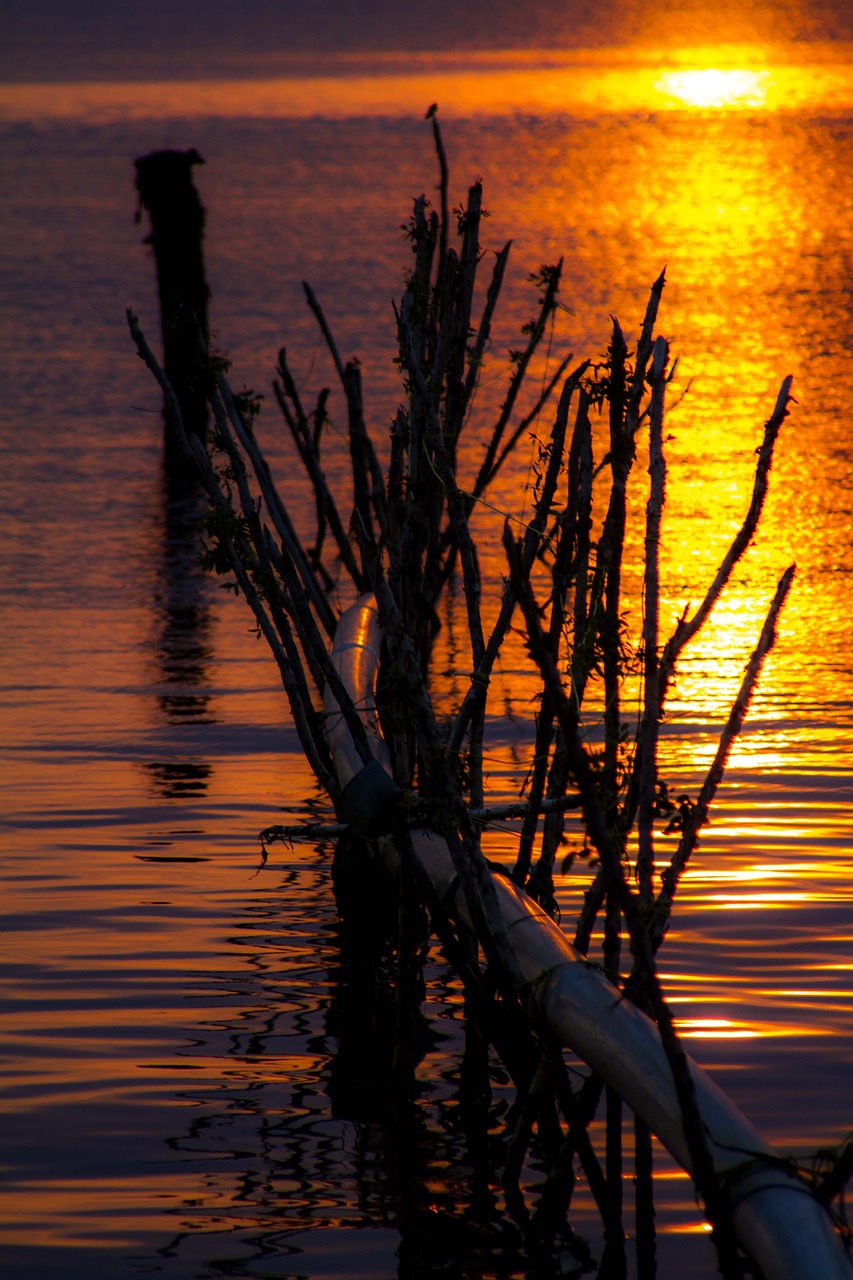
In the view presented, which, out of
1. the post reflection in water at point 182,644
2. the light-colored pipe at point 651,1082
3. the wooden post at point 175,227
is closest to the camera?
the light-colored pipe at point 651,1082

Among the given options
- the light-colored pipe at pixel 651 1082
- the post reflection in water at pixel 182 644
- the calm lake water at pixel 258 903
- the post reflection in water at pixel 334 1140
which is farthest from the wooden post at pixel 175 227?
the light-colored pipe at pixel 651 1082

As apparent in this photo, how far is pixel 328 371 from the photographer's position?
27.0 m

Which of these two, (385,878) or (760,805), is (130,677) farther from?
(385,878)

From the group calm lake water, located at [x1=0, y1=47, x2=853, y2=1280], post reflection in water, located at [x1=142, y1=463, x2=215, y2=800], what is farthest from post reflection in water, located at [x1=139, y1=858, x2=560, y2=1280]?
post reflection in water, located at [x1=142, y1=463, x2=215, y2=800]

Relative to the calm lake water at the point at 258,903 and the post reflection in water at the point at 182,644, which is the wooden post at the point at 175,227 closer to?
the calm lake water at the point at 258,903

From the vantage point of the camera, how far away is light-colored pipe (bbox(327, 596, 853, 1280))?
123 inches

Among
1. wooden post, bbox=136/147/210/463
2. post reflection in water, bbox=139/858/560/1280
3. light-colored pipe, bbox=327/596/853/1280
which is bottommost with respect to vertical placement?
post reflection in water, bbox=139/858/560/1280

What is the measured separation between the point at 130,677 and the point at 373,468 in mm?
4072

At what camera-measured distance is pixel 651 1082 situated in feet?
11.7

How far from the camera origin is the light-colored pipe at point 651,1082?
Result: 10.2 ft

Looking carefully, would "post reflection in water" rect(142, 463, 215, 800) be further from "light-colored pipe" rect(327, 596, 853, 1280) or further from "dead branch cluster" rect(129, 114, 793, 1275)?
"light-colored pipe" rect(327, 596, 853, 1280)

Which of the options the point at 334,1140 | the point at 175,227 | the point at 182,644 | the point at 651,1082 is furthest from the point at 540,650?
the point at 175,227

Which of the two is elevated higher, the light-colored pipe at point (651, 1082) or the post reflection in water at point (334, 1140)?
the light-colored pipe at point (651, 1082)

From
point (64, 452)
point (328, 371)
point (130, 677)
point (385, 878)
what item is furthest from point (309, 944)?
point (328, 371)
